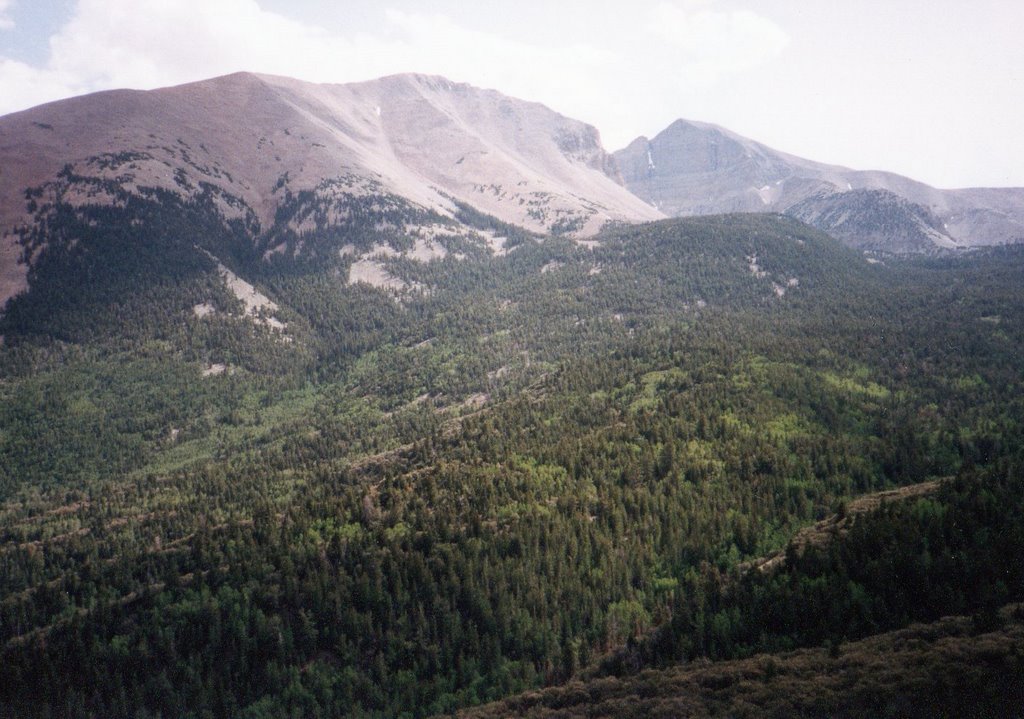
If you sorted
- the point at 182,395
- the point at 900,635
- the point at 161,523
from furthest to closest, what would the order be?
1. the point at 182,395
2. the point at 161,523
3. the point at 900,635

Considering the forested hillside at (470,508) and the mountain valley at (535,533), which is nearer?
the mountain valley at (535,533)

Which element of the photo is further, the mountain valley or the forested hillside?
the forested hillside

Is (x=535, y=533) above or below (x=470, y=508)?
below

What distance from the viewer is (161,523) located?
100500mm

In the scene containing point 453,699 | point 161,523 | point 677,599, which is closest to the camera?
point 453,699

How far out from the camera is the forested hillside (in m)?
63.6

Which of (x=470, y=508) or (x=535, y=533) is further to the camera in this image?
(x=470, y=508)

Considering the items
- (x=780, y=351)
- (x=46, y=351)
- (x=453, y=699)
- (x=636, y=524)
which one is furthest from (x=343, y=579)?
(x=46, y=351)

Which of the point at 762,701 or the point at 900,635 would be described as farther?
the point at 900,635

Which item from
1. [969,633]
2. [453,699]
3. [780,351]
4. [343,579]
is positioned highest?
[780,351]

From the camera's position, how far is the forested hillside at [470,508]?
209 ft

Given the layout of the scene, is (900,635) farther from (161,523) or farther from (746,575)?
(161,523)

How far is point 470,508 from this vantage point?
8769cm

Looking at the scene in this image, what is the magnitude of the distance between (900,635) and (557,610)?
113 ft
